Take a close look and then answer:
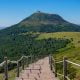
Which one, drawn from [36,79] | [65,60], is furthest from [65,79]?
[36,79]

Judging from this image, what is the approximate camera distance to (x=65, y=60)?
1617 centimetres

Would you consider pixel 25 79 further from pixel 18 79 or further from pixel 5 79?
pixel 5 79

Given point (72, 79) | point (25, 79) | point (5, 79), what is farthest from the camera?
point (72, 79)

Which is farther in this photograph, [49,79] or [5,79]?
[49,79]

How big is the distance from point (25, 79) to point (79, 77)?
3534mm

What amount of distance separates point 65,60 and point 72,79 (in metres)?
4.37

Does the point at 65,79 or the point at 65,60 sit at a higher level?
the point at 65,60

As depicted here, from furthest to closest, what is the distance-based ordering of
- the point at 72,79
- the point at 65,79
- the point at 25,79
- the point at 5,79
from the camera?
the point at 72,79
the point at 25,79
the point at 65,79
the point at 5,79

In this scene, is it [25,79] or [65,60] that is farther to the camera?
[25,79]

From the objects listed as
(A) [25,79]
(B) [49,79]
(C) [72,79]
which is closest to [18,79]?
(A) [25,79]

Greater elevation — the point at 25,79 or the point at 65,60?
the point at 65,60

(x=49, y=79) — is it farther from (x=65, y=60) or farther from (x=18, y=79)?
(x=65, y=60)

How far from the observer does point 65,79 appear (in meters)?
16.5

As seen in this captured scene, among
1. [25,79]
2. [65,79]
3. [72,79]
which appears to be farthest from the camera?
[72,79]
